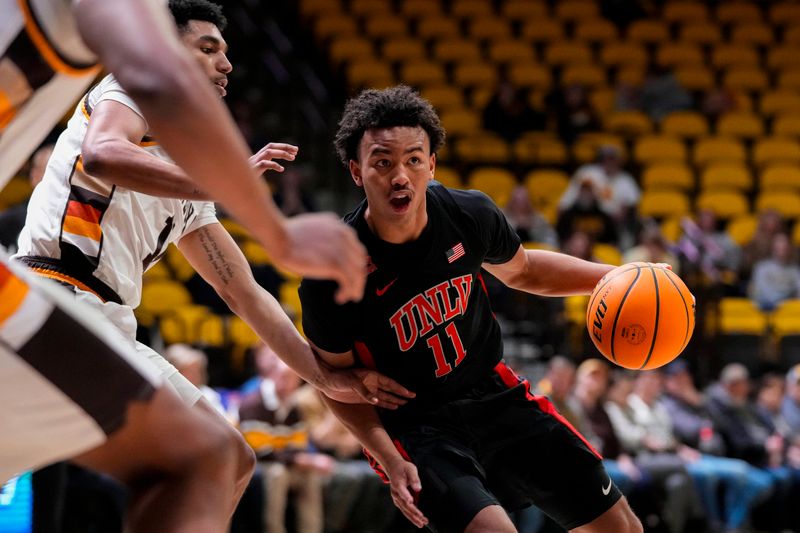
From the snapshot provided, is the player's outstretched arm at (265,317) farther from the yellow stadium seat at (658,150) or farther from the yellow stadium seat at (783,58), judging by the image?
the yellow stadium seat at (783,58)

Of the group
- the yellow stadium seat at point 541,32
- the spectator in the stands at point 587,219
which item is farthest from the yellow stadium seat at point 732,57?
the spectator in the stands at point 587,219

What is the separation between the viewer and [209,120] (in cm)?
180

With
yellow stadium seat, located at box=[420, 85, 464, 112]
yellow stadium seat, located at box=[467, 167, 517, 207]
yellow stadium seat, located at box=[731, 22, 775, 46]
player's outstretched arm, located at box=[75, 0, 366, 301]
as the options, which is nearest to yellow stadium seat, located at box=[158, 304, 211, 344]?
yellow stadium seat, located at box=[467, 167, 517, 207]

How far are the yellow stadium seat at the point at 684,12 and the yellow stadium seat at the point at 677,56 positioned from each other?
95 cm

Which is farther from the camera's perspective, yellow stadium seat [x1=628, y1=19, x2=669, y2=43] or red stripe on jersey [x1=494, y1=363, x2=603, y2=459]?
yellow stadium seat [x1=628, y1=19, x2=669, y2=43]

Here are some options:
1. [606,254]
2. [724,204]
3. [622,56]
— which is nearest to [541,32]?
[622,56]

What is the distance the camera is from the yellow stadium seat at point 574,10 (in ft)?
52.7

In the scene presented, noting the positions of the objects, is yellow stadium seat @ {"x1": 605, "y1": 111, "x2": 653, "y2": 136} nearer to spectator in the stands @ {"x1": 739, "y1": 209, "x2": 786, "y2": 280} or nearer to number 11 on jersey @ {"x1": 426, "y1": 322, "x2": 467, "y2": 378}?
spectator in the stands @ {"x1": 739, "y1": 209, "x2": 786, "y2": 280}

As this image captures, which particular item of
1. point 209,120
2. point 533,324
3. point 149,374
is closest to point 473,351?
point 149,374

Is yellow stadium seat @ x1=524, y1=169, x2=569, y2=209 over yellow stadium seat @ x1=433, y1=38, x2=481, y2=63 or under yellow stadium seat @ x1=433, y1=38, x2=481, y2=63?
under

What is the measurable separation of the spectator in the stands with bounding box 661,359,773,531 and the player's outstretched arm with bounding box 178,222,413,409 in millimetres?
6846

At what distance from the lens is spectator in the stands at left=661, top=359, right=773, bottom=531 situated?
9.95 m

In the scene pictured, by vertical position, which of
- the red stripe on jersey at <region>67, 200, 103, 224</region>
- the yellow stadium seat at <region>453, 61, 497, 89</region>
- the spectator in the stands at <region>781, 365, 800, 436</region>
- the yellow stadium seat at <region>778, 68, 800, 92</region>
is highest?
the red stripe on jersey at <region>67, 200, 103, 224</region>

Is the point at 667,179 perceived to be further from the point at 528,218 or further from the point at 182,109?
the point at 182,109
